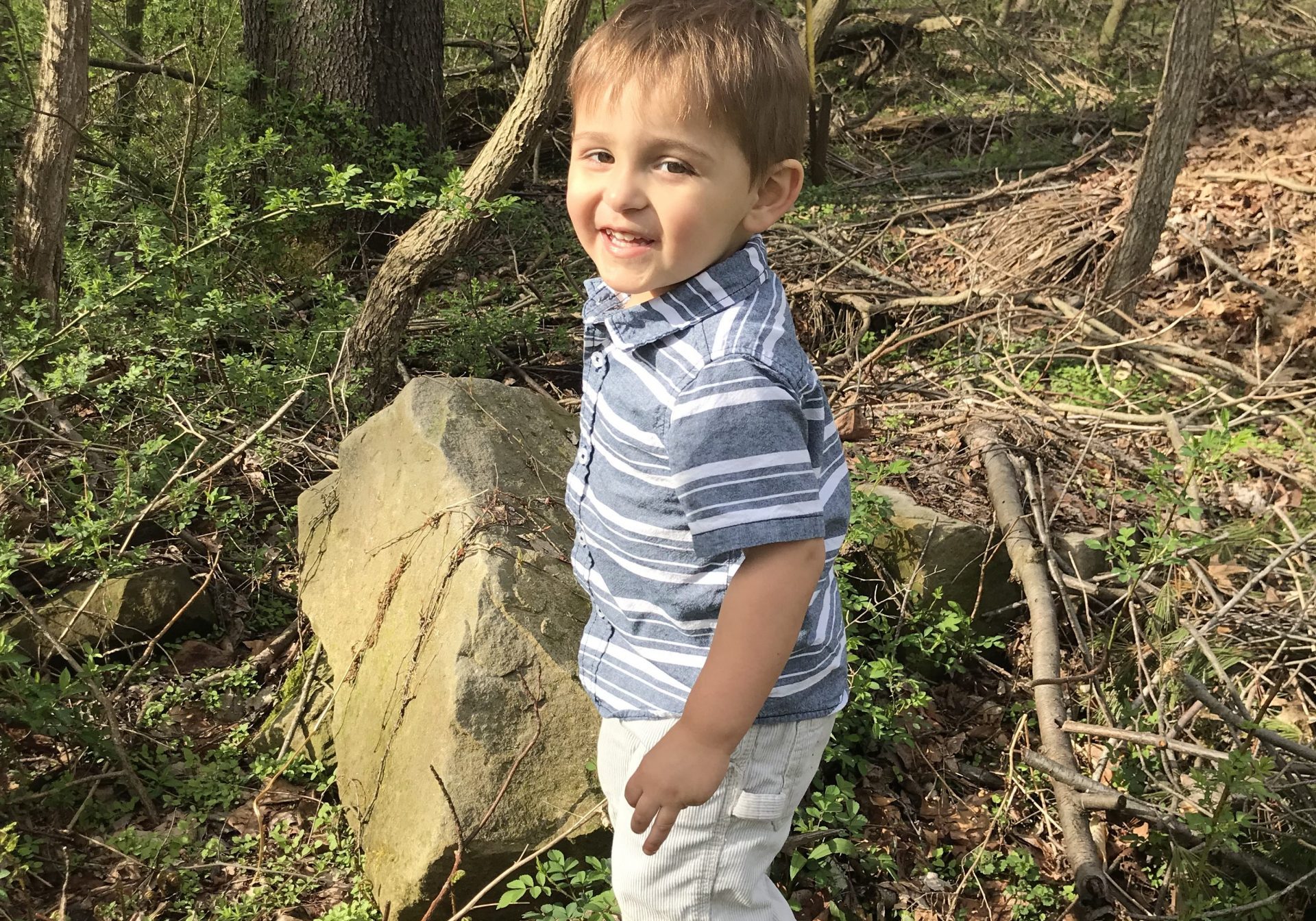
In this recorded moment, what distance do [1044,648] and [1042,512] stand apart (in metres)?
0.64

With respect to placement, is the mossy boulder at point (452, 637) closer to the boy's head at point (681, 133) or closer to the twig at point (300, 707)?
the twig at point (300, 707)

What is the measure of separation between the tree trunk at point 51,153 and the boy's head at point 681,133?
10.0 feet

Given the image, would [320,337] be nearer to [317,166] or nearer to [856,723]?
[317,166]

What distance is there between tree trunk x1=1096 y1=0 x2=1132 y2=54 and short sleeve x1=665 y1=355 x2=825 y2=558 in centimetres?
1123

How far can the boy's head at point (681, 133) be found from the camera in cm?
153

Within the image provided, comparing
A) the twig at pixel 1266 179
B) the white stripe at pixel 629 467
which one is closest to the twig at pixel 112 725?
the white stripe at pixel 629 467

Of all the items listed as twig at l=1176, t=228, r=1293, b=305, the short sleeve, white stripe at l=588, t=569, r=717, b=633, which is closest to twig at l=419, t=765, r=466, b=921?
white stripe at l=588, t=569, r=717, b=633

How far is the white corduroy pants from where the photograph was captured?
5.57 feet

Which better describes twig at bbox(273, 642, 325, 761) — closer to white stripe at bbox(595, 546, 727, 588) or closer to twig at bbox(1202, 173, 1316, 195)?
white stripe at bbox(595, 546, 727, 588)

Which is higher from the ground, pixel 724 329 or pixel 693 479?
A: pixel 724 329

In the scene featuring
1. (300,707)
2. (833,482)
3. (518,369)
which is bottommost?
(300,707)

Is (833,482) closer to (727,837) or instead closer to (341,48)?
(727,837)

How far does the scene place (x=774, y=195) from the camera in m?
1.68

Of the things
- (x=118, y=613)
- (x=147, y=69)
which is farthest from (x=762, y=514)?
(x=147, y=69)
